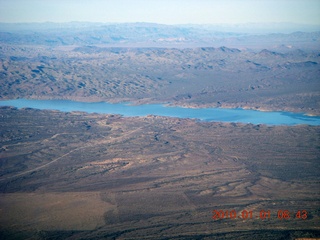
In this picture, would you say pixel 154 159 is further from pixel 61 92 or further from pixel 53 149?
pixel 61 92

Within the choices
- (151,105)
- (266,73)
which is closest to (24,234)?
(151,105)

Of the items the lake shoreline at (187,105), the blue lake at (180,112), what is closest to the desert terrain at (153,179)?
the blue lake at (180,112)
